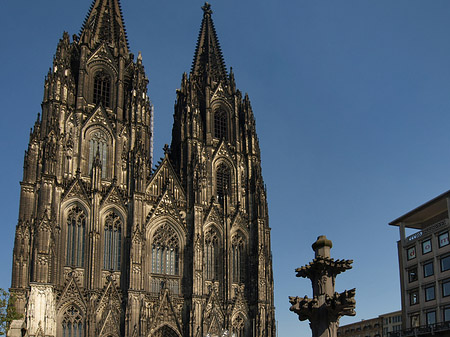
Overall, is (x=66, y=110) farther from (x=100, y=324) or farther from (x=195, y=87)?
(x=100, y=324)

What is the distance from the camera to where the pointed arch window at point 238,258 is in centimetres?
5303

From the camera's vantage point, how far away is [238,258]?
5381 cm

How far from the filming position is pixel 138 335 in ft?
152

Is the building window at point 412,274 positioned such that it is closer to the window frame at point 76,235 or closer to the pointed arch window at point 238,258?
the pointed arch window at point 238,258

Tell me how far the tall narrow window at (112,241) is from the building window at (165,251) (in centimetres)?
326

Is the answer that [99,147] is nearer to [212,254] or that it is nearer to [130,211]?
[130,211]

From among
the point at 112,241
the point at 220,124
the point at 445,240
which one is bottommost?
the point at 112,241

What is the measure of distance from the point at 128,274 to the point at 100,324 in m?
4.36

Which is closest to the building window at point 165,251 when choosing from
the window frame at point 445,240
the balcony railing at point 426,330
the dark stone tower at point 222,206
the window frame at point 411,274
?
the dark stone tower at point 222,206

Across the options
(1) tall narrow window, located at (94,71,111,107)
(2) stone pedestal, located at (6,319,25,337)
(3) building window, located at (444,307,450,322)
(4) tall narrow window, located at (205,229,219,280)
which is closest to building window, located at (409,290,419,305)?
(3) building window, located at (444,307,450,322)

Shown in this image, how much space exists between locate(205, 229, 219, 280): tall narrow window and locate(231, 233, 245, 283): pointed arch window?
1624 millimetres

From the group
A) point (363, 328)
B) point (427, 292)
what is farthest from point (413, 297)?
point (363, 328)

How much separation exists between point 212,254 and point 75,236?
1222cm

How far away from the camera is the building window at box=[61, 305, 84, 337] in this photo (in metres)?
44.5
